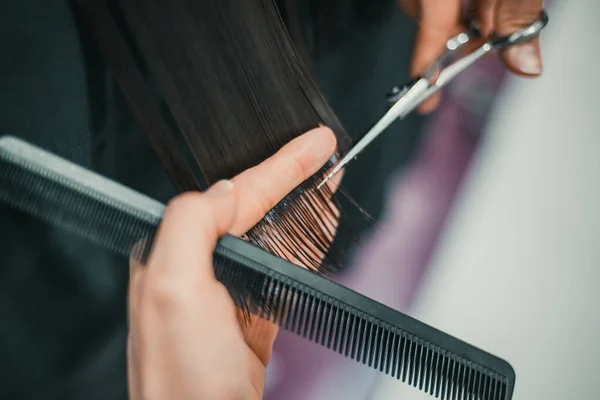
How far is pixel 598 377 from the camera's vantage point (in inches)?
29.5

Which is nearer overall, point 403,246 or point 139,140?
point 139,140

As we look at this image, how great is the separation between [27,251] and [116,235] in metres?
0.12

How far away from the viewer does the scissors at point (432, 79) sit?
65 centimetres

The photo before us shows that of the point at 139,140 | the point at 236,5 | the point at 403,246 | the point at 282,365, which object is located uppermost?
the point at 236,5

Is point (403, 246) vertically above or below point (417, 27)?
below

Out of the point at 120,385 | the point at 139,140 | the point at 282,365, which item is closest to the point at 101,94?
the point at 139,140

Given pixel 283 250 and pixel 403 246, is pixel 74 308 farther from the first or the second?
pixel 403 246

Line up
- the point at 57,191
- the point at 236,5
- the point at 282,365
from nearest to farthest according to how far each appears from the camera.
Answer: the point at 57,191 < the point at 236,5 < the point at 282,365

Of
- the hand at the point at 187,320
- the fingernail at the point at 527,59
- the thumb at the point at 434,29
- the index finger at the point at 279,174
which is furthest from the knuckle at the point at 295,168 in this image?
the fingernail at the point at 527,59

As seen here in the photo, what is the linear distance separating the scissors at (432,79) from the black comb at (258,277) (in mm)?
212

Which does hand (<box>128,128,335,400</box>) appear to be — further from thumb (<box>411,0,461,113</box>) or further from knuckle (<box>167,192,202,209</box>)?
thumb (<box>411,0,461,113</box>)

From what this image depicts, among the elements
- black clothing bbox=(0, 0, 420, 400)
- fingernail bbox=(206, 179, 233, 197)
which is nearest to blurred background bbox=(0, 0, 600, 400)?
black clothing bbox=(0, 0, 420, 400)

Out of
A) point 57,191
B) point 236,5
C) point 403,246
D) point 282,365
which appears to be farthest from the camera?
point 403,246

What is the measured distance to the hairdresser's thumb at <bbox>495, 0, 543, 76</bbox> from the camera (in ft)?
2.15
